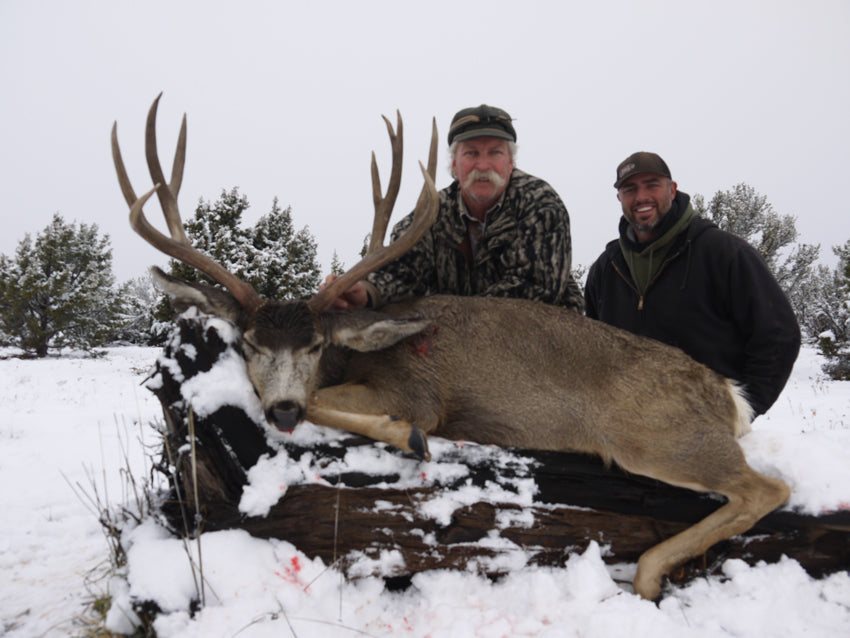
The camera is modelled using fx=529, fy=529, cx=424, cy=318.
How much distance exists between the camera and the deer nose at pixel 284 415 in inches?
116

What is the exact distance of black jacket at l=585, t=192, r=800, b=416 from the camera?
4.49 metres

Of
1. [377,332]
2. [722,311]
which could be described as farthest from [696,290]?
[377,332]

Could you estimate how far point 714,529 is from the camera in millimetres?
2932

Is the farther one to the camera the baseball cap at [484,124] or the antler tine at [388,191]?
the baseball cap at [484,124]

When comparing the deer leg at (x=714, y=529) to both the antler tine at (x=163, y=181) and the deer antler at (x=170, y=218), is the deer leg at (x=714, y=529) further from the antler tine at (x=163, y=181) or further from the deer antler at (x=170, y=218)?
the antler tine at (x=163, y=181)

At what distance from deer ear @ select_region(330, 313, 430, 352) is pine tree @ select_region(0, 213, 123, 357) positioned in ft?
72.1

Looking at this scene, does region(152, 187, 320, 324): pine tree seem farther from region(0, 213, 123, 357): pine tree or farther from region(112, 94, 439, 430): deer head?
region(112, 94, 439, 430): deer head

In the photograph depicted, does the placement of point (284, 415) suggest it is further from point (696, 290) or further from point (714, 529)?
point (696, 290)

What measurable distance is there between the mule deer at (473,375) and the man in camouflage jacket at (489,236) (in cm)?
89

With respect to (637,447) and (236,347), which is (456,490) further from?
(236,347)

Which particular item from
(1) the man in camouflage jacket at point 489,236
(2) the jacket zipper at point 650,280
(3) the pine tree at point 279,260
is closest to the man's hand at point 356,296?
(1) the man in camouflage jacket at point 489,236

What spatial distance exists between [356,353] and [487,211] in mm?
2145

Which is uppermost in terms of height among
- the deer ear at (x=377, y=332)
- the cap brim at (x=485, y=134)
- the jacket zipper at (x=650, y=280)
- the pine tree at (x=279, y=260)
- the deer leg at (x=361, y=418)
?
the pine tree at (x=279, y=260)

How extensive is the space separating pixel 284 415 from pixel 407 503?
835mm
